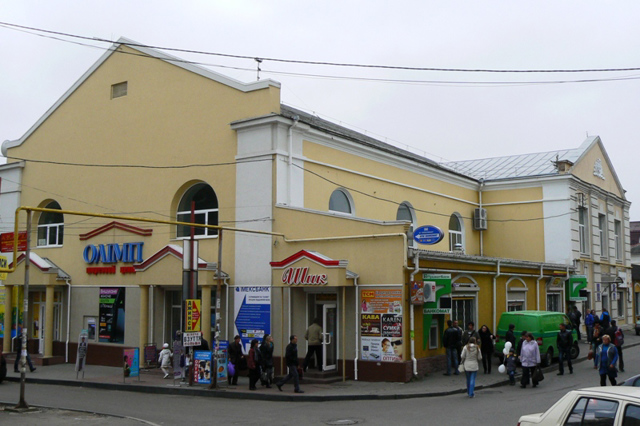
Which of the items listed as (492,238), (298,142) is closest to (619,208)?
(492,238)

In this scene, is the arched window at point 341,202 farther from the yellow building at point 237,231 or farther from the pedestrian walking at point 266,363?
the pedestrian walking at point 266,363

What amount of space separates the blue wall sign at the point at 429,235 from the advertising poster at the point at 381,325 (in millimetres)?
4721

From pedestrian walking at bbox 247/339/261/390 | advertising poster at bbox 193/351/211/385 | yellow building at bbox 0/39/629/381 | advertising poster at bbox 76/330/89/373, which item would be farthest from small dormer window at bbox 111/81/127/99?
pedestrian walking at bbox 247/339/261/390

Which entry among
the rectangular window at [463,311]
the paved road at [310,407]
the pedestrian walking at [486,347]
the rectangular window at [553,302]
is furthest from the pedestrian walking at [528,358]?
the rectangular window at [553,302]

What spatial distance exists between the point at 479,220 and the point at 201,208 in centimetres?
1733

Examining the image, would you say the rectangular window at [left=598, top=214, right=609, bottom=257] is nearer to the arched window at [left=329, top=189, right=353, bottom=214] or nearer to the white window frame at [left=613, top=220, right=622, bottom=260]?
the white window frame at [left=613, top=220, right=622, bottom=260]

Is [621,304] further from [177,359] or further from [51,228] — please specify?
[51,228]

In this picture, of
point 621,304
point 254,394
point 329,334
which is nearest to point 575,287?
point 621,304

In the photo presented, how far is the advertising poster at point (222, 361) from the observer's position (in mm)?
20250

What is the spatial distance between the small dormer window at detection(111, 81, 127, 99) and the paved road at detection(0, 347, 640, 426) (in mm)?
12832

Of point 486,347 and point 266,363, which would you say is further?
point 486,347

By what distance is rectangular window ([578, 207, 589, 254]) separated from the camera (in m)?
36.9

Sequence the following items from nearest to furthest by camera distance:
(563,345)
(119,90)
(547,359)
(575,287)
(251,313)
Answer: (563,345)
(251,313)
(547,359)
(119,90)
(575,287)

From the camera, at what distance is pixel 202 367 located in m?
20.4
